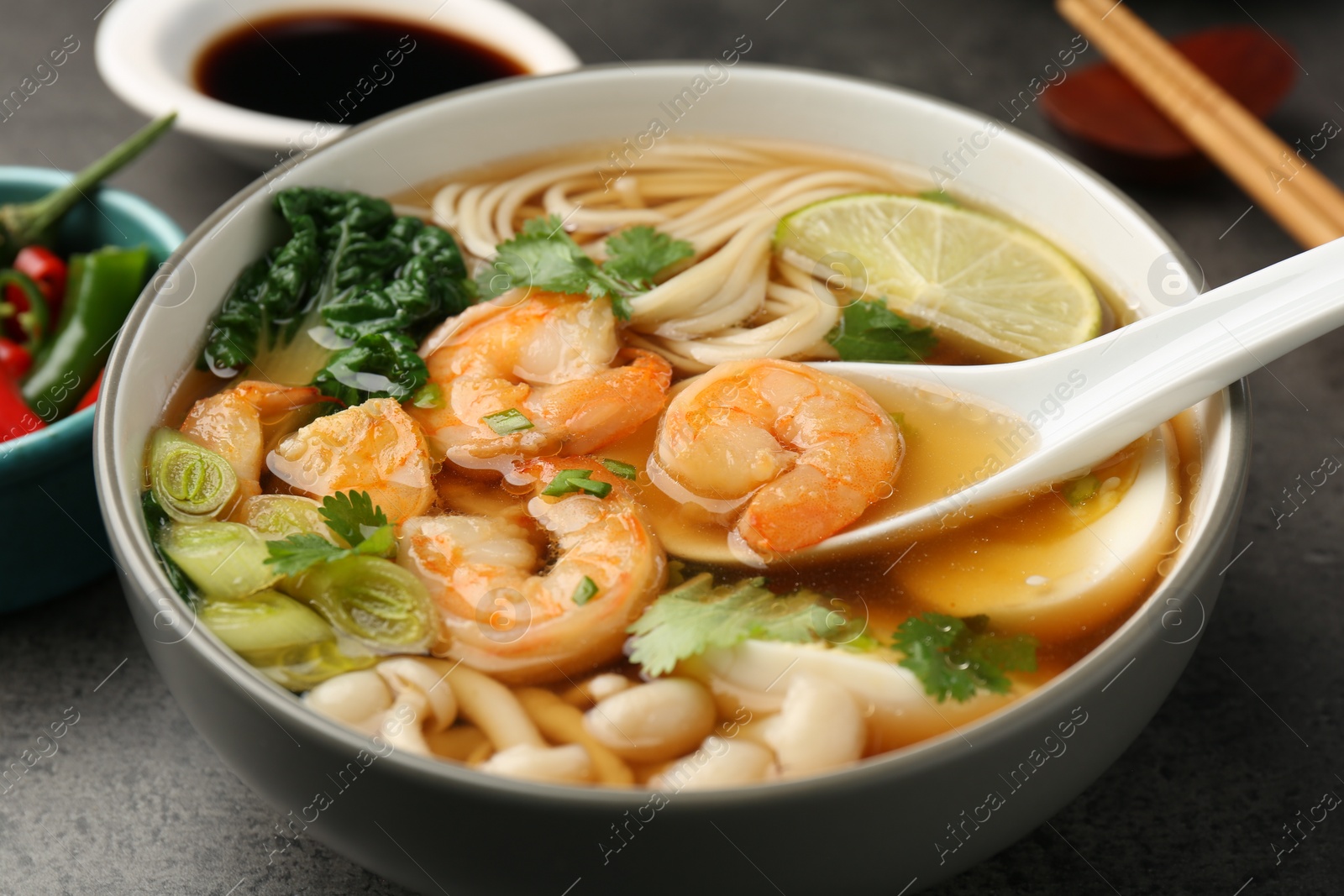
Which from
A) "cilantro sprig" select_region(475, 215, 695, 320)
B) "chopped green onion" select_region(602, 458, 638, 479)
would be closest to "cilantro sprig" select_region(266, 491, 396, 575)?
"chopped green onion" select_region(602, 458, 638, 479)

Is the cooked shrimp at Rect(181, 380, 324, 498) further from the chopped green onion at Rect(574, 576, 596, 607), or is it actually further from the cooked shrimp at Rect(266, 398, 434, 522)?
the chopped green onion at Rect(574, 576, 596, 607)

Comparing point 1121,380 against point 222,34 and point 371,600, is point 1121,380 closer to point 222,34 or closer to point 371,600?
point 371,600

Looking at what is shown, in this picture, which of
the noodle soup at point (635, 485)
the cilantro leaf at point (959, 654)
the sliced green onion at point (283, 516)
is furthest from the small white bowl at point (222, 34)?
the cilantro leaf at point (959, 654)

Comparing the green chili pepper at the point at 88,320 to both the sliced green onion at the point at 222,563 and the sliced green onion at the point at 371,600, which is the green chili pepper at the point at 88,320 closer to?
the sliced green onion at the point at 222,563

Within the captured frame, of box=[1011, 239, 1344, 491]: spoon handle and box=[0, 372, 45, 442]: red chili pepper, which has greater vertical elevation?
box=[1011, 239, 1344, 491]: spoon handle

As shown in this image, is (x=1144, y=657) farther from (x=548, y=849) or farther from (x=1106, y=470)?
(x=548, y=849)

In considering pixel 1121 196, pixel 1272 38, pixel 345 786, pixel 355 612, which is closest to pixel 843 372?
pixel 1121 196
